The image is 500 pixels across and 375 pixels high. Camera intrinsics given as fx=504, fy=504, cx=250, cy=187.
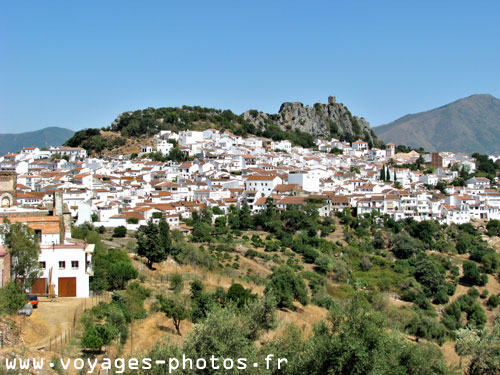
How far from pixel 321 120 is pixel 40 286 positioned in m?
86.7

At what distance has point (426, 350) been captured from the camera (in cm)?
1469

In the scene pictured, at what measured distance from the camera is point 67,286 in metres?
16.1

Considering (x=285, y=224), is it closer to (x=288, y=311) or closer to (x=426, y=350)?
(x=288, y=311)

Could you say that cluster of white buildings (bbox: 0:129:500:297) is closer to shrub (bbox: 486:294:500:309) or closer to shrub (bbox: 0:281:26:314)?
shrub (bbox: 0:281:26:314)

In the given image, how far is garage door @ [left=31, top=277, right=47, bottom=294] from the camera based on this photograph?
51.2 ft

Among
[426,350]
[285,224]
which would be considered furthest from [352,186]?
[426,350]

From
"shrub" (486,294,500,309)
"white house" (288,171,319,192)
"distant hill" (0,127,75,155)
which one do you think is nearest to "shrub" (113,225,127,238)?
"white house" (288,171,319,192)

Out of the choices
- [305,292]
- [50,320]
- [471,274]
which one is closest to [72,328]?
[50,320]

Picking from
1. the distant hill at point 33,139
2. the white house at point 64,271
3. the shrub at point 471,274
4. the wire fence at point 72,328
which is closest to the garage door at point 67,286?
the white house at point 64,271

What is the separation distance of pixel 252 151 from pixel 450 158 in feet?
101

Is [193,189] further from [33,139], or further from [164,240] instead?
[33,139]

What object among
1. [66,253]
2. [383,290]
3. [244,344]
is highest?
[66,253]

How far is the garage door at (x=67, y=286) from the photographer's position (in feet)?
52.7

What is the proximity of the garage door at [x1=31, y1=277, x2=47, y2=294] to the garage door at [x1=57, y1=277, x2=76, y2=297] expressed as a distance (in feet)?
1.50
